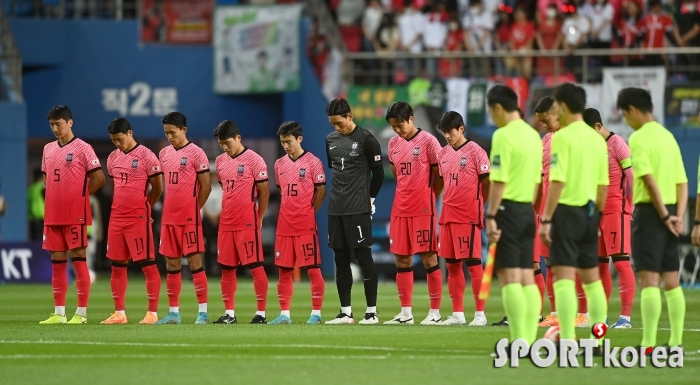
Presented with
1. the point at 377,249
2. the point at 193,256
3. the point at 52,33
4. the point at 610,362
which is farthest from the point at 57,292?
the point at 52,33

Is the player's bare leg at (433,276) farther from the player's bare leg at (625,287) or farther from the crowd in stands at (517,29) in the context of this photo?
the crowd in stands at (517,29)

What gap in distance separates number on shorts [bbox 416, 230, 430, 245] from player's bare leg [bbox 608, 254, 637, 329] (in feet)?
7.01

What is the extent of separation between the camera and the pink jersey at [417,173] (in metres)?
16.4

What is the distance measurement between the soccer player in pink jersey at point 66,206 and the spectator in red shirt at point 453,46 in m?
13.8

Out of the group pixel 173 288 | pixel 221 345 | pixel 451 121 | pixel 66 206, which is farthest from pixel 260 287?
pixel 221 345

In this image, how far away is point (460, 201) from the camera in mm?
16297

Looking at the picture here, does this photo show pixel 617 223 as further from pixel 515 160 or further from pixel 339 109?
pixel 515 160

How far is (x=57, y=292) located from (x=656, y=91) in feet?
48.3

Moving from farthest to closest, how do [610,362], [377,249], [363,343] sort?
[377,249] → [363,343] → [610,362]

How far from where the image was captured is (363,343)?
13172mm

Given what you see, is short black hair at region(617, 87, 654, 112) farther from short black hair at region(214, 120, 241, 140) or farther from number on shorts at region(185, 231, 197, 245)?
number on shorts at region(185, 231, 197, 245)

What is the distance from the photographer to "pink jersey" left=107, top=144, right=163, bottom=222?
54.4ft

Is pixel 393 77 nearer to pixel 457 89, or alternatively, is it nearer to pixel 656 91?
pixel 457 89

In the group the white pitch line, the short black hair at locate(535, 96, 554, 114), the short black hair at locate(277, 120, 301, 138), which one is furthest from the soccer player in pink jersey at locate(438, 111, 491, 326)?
the white pitch line
